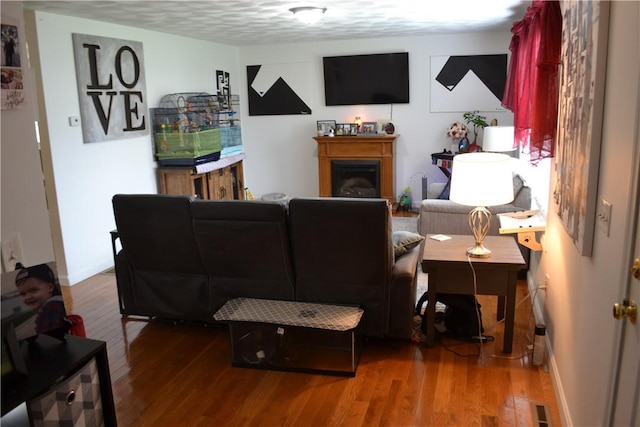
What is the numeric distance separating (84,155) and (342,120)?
12.0 ft

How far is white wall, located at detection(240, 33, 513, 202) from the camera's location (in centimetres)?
681

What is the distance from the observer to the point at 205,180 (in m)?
6.12

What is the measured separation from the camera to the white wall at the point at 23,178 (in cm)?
165

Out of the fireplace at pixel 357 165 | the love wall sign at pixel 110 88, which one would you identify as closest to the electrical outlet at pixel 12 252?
the love wall sign at pixel 110 88

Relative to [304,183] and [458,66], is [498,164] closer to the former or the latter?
[458,66]

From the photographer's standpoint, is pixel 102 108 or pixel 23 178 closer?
pixel 23 178

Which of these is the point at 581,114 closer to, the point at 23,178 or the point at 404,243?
the point at 404,243

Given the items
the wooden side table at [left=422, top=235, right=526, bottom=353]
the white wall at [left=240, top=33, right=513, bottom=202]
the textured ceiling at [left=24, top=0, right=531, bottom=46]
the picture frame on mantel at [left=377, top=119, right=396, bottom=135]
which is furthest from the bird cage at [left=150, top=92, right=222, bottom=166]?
the wooden side table at [left=422, top=235, right=526, bottom=353]

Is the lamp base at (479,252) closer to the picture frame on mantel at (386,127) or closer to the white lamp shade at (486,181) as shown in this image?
the white lamp shade at (486,181)

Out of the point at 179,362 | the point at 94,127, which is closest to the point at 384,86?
the point at 94,127

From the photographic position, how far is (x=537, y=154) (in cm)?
321

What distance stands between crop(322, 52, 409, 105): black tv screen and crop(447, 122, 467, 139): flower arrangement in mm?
720

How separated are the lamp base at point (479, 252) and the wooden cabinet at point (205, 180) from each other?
11.7ft

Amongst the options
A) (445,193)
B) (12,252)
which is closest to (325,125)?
(445,193)
